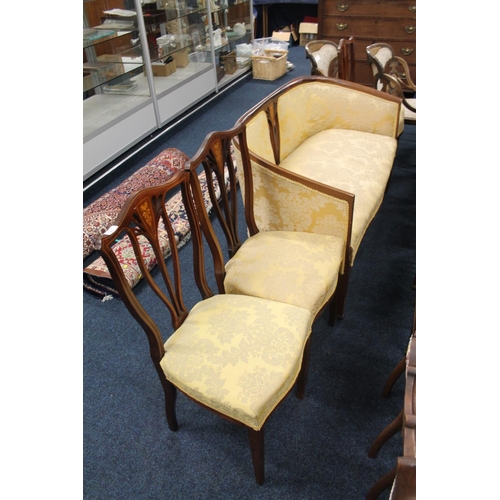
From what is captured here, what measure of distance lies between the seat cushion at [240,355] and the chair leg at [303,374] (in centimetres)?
12

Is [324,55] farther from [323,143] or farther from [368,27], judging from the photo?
[368,27]

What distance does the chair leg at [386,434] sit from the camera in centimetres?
115

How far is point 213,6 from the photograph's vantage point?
402cm

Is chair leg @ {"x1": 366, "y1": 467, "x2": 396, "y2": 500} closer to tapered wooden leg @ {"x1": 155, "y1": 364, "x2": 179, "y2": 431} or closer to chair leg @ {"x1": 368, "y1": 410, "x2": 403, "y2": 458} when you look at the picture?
chair leg @ {"x1": 368, "y1": 410, "x2": 403, "y2": 458}

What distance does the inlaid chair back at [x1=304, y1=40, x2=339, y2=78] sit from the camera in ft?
8.93

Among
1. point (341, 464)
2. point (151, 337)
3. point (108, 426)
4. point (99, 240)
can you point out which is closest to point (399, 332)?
point (341, 464)

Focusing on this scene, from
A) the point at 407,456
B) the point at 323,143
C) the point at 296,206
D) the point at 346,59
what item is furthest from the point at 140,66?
Answer: the point at 407,456

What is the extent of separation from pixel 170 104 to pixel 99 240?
9.27 ft

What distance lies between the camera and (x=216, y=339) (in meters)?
1.19

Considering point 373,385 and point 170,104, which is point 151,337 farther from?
point 170,104

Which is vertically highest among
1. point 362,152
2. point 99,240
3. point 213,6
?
point 213,6

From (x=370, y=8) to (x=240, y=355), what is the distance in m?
3.63

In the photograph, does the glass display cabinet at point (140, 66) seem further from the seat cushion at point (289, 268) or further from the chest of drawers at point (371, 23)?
the seat cushion at point (289, 268)

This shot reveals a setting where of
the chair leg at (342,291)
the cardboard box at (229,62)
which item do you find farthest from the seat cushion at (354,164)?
the cardboard box at (229,62)
